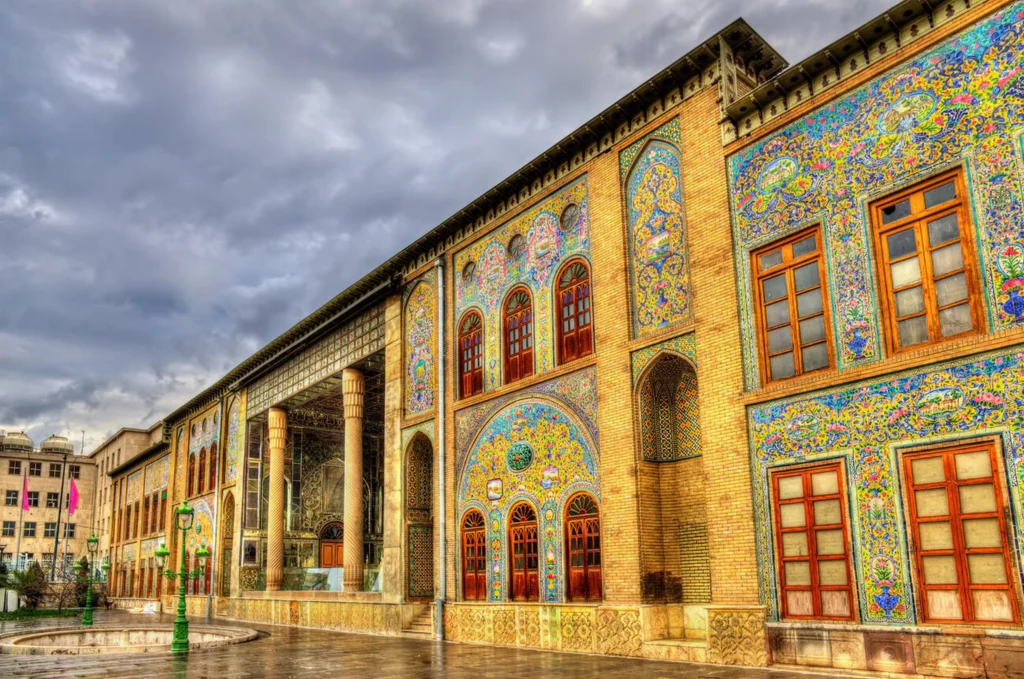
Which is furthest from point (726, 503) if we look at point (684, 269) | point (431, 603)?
point (431, 603)

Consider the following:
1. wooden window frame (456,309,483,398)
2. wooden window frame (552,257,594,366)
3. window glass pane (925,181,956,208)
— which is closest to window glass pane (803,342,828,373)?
window glass pane (925,181,956,208)

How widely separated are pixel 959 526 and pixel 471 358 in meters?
10.1

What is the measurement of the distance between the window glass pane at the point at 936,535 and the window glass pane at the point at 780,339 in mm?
2778

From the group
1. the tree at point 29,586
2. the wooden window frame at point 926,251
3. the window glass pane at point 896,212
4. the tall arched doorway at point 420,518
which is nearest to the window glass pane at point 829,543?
the wooden window frame at point 926,251

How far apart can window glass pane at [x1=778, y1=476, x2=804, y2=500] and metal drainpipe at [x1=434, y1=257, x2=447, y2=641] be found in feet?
25.9

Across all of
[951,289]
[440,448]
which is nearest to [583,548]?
[440,448]

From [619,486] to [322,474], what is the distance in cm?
1856

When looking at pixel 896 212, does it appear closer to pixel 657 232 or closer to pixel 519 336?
pixel 657 232

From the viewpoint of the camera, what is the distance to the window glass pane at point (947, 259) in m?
9.66

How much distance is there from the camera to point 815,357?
35.8 ft

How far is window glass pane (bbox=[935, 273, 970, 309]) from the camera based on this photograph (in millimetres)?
9578

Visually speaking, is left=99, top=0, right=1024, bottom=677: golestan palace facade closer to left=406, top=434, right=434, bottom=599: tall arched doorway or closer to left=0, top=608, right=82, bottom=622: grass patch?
left=406, top=434, right=434, bottom=599: tall arched doorway

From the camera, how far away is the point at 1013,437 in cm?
884

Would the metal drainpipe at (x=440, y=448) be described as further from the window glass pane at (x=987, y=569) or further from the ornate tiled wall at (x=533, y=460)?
the window glass pane at (x=987, y=569)
